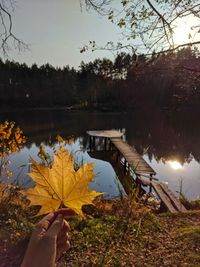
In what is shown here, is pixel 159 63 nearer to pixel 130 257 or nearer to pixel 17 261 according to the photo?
pixel 130 257

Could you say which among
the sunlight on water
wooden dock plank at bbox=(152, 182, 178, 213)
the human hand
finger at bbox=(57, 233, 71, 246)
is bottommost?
the sunlight on water

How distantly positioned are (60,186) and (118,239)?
349 cm

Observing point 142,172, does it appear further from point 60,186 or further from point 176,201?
point 60,186

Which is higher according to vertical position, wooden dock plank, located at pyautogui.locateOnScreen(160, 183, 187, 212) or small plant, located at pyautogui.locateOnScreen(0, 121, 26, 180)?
small plant, located at pyautogui.locateOnScreen(0, 121, 26, 180)

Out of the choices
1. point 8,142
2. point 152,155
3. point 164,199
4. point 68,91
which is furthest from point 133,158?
point 68,91

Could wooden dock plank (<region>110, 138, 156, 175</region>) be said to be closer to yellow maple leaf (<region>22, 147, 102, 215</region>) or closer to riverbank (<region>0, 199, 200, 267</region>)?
riverbank (<region>0, 199, 200, 267</region>)

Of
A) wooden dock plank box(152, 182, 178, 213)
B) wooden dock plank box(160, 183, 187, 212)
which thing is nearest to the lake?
wooden dock plank box(160, 183, 187, 212)

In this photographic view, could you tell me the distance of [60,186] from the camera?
29.2 inches

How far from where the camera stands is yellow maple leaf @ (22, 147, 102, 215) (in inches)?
29.1

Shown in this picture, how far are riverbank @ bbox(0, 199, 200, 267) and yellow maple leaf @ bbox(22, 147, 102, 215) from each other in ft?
9.38

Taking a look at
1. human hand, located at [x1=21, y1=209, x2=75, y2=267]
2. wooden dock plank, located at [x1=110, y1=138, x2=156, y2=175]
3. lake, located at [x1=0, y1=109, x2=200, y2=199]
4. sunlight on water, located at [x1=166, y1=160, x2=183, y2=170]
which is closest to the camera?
human hand, located at [x1=21, y1=209, x2=75, y2=267]

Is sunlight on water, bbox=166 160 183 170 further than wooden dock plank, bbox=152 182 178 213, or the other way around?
sunlight on water, bbox=166 160 183 170

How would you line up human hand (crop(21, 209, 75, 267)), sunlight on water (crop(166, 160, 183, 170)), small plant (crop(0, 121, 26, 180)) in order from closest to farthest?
human hand (crop(21, 209, 75, 267))
small plant (crop(0, 121, 26, 180))
sunlight on water (crop(166, 160, 183, 170))

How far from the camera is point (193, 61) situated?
376 centimetres
